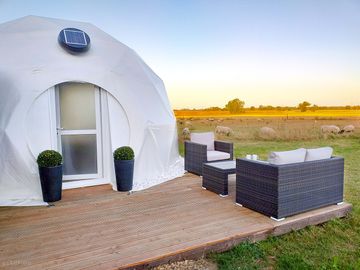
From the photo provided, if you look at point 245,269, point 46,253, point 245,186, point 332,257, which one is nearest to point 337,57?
point 245,186

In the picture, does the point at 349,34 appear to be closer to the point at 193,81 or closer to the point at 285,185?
the point at 193,81

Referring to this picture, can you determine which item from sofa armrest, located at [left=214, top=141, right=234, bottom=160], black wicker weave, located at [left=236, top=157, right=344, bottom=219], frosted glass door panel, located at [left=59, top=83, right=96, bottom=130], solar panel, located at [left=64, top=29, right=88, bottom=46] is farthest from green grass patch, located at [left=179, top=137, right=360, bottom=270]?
solar panel, located at [left=64, top=29, right=88, bottom=46]

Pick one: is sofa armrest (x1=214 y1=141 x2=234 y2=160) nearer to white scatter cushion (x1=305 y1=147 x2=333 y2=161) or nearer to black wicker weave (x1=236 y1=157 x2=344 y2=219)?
black wicker weave (x1=236 y1=157 x2=344 y2=219)

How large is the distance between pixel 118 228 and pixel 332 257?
8.82ft

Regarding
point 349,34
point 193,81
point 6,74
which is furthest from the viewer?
point 193,81

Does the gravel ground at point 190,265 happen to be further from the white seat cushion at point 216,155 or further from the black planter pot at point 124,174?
the white seat cushion at point 216,155

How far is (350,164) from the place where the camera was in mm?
8664

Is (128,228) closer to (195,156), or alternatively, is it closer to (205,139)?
(195,156)

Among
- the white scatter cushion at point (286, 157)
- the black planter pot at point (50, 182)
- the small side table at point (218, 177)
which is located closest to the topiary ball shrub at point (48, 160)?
the black planter pot at point (50, 182)

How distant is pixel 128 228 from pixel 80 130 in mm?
3099

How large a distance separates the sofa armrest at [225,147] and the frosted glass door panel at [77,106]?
124 inches

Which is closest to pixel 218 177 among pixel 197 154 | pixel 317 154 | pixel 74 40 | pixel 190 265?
pixel 197 154

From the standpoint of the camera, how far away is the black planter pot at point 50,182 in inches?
192

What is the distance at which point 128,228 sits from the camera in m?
3.76
